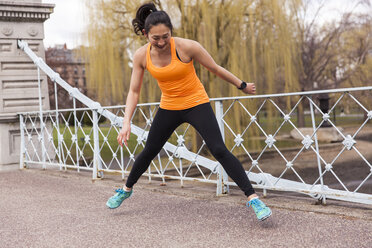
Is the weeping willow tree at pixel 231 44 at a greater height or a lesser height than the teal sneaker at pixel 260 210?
greater

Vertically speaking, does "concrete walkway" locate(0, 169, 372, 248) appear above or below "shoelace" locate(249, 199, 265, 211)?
below

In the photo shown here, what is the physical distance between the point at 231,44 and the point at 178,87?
10.3 meters

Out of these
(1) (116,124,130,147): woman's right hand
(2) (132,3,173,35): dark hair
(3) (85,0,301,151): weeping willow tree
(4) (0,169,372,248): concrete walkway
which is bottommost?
(4) (0,169,372,248): concrete walkway

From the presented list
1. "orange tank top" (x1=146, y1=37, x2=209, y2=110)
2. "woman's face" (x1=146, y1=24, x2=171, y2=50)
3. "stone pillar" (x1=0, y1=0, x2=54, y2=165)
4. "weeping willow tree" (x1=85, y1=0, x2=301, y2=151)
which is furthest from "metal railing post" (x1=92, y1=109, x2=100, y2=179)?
"weeping willow tree" (x1=85, y1=0, x2=301, y2=151)

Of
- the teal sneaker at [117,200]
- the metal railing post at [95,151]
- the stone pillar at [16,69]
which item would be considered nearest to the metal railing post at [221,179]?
the teal sneaker at [117,200]

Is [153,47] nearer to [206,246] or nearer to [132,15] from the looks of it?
[206,246]

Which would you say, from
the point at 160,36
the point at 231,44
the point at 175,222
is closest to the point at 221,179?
the point at 175,222

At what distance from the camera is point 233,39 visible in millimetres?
13141

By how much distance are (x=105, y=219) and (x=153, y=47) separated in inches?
58.5

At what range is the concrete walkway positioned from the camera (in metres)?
2.86

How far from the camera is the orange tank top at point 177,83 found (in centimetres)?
310

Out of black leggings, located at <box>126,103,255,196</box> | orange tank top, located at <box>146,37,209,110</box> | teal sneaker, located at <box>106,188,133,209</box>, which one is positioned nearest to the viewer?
orange tank top, located at <box>146,37,209,110</box>

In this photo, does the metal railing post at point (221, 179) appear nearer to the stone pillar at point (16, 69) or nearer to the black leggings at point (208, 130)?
the black leggings at point (208, 130)

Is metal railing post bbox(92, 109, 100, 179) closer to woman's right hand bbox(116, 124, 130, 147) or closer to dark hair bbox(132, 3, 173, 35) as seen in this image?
woman's right hand bbox(116, 124, 130, 147)
